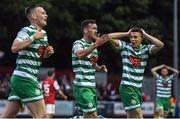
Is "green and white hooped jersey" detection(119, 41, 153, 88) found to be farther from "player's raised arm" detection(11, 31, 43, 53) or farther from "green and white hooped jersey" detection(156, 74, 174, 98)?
"green and white hooped jersey" detection(156, 74, 174, 98)

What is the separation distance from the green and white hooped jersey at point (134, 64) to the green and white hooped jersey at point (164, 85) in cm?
978

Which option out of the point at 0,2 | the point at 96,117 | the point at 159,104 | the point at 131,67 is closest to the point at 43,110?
the point at 96,117

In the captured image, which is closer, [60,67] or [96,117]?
[96,117]

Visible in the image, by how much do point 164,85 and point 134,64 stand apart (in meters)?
10.2

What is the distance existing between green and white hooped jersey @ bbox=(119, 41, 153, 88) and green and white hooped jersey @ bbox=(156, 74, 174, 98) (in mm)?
9776

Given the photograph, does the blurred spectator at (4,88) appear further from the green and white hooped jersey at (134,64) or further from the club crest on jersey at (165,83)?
the green and white hooped jersey at (134,64)

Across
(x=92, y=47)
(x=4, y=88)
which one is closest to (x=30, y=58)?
(x=92, y=47)

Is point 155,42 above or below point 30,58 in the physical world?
above

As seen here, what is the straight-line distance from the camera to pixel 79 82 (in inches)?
475

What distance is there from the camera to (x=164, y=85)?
885 inches

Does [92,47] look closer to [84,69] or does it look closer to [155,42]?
[84,69]

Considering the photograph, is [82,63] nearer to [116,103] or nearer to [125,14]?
[116,103]

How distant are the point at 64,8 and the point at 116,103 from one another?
6680 millimetres

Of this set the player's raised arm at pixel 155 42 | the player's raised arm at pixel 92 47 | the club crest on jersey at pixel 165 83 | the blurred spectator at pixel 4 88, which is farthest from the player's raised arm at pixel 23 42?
the blurred spectator at pixel 4 88
